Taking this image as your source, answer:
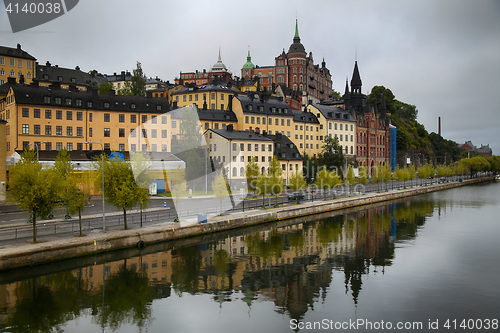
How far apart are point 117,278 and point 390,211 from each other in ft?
136

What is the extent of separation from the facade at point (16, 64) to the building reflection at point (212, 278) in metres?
75.1

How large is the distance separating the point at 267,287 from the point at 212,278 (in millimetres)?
3823

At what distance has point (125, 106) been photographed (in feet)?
207

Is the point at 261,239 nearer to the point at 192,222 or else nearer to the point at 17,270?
the point at 192,222

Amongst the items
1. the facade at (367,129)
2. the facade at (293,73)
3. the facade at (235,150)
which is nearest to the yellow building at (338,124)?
the facade at (367,129)

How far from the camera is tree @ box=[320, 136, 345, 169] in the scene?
79.8m

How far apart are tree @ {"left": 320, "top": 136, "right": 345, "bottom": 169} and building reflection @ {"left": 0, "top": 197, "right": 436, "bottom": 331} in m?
42.4

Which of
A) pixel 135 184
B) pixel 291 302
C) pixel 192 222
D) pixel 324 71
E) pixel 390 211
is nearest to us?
pixel 291 302

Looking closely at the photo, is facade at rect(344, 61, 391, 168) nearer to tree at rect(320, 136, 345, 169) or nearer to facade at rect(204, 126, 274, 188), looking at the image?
tree at rect(320, 136, 345, 169)

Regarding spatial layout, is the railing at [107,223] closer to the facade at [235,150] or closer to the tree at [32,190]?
the tree at [32,190]

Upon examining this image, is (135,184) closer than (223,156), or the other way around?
(135,184)

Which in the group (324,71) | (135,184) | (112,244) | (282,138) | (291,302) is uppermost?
(324,71)

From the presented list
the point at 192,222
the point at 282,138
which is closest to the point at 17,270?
the point at 192,222

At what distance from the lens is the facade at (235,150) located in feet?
209
